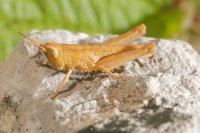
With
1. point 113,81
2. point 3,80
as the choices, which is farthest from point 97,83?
point 3,80

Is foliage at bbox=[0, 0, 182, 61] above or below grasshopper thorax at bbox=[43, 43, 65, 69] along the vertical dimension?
above

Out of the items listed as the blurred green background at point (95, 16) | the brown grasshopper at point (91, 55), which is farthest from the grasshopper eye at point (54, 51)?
the blurred green background at point (95, 16)

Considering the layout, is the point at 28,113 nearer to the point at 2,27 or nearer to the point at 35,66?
the point at 35,66

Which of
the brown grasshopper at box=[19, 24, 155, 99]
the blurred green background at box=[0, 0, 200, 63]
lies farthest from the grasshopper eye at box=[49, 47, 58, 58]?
the blurred green background at box=[0, 0, 200, 63]

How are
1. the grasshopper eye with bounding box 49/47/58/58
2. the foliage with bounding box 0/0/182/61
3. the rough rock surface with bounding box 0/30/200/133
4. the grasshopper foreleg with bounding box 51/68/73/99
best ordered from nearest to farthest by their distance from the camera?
the rough rock surface with bounding box 0/30/200/133, the grasshopper foreleg with bounding box 51/68/73/99, the grasshopper eye with bounding box 49/47/58/58, the foliage with bounding box 0/0/182/61

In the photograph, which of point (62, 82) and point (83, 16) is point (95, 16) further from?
point (62, 82)

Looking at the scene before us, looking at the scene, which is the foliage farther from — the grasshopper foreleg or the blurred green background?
the grasshopper foreleg
